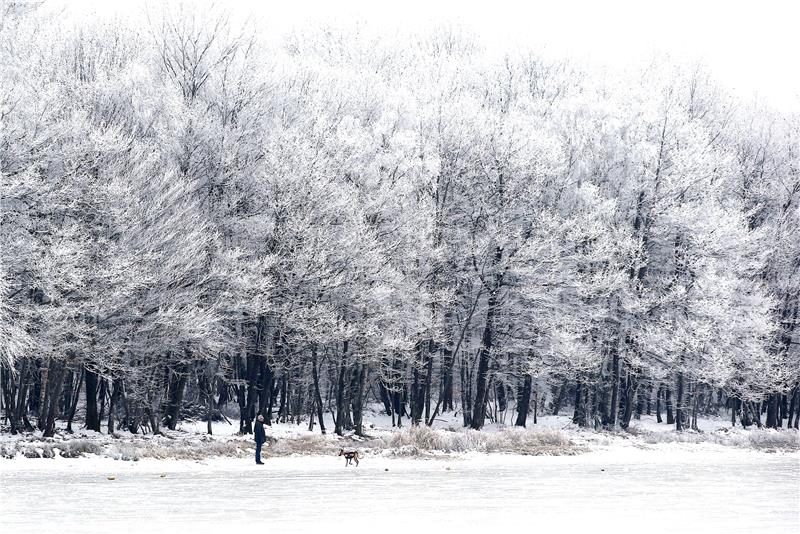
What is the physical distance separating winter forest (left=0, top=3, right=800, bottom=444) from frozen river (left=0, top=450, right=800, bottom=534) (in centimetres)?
738

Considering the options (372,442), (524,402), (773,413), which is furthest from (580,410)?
(372,442)

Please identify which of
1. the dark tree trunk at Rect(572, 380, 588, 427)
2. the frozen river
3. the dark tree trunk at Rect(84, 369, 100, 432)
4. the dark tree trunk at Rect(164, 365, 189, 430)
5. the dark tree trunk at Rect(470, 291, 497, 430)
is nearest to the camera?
the frozen river

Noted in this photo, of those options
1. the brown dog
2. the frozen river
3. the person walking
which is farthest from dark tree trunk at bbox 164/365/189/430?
the brown dog

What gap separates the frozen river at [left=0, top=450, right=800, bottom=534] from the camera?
49.6 ft

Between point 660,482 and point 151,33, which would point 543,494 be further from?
point 151,33

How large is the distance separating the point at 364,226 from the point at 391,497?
18.0 m

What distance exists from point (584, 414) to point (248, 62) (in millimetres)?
21212

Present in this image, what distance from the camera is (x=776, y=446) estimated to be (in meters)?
38.9

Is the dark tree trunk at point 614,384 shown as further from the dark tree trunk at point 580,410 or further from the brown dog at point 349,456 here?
the brown dog at point 349,456

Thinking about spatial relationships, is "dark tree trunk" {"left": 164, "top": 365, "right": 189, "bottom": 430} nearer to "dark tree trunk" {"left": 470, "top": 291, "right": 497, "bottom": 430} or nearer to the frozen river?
the frozen river

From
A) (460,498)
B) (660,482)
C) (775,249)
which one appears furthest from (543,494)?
(775,249)

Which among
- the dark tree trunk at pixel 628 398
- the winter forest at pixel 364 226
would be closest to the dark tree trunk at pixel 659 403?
the dark tree trunk at pixel 628 398

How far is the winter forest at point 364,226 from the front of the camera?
30.8 metres

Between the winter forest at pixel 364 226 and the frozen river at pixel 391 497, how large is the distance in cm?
738
